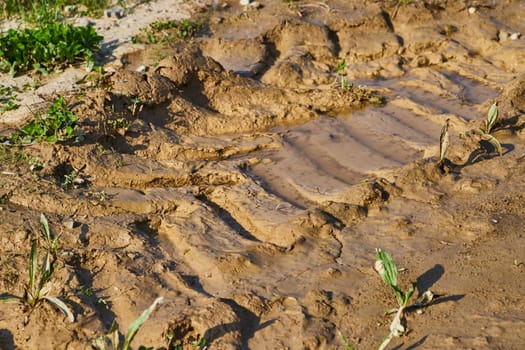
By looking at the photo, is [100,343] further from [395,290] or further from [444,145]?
Answer: [444,145]

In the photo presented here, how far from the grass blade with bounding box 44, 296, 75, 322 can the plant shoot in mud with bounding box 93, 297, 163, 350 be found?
235 millimetres

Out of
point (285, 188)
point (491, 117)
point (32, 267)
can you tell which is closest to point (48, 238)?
point (32, 267)

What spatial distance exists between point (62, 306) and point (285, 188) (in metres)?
1.94

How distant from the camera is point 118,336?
3.55 m

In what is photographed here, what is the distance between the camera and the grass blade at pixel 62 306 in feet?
11.9

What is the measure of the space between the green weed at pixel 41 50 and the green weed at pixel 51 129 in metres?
1.12

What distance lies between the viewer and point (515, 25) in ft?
24.3

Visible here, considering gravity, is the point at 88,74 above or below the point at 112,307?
above

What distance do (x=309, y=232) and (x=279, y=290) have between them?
1.82ft

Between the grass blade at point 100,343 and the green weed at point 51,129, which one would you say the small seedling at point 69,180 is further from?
the grass blade at point 100,343

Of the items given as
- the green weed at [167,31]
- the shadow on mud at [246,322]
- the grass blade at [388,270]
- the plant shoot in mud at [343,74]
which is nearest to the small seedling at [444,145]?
the grass blade at [388,270]

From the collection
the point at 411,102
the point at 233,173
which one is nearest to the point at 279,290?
the point at 233,173

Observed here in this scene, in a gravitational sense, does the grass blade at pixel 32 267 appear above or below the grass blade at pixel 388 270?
below

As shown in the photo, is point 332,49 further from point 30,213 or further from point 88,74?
point 30,213
